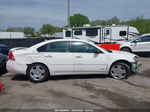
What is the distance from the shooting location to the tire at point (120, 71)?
547 cm

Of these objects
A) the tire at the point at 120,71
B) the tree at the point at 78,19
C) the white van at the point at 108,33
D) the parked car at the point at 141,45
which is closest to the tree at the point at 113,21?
the tree at the point at 78,19

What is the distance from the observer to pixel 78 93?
4.30 meters

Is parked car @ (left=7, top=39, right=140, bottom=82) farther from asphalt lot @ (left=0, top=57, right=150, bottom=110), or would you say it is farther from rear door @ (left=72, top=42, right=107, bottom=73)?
asphalt lot @ (left=0, top=57, right=150, bottom=110)

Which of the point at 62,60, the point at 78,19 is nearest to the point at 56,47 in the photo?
the point at 62,60

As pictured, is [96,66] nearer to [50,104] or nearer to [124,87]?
[124,87]

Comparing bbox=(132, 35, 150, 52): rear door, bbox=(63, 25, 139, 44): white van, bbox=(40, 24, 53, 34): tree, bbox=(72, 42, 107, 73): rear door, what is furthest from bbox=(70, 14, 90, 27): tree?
bbox=(72, 42, 107, 73): rear door

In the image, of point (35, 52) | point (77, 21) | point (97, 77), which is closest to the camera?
point (35, 52)

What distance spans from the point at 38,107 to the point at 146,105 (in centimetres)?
254

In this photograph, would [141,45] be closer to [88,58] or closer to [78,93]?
A: [88,58]

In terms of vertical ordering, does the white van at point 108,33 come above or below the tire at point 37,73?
above

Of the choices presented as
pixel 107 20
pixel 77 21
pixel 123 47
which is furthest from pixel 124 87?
pixel 77 21

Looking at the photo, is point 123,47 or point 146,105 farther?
point 123,47

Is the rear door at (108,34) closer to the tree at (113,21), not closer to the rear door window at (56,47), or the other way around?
the rear door window at (56,47)

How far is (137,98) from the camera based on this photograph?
3889 mm
